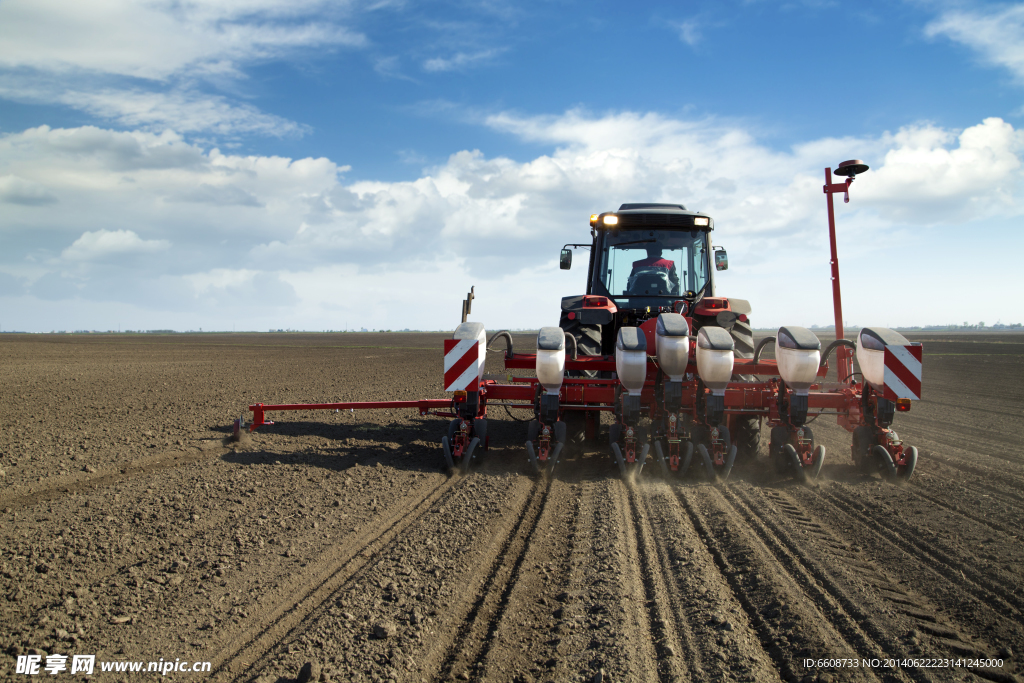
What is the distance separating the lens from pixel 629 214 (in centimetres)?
741

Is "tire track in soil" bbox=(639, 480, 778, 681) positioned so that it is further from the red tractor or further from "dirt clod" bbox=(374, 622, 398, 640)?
the red tractor

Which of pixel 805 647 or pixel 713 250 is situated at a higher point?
pixel 713 250

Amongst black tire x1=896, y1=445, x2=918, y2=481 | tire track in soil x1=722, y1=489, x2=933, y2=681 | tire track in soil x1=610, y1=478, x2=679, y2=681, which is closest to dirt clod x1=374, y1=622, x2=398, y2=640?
tire track in soil x1=610, y1=478, x2=679, y2=681

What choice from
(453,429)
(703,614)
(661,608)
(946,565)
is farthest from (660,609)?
(453,429)

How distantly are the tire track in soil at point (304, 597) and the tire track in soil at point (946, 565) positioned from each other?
11.1 feet

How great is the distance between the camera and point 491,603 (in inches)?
118

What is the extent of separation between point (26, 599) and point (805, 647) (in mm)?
4045

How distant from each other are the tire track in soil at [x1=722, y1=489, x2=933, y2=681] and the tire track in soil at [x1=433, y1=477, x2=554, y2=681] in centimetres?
162

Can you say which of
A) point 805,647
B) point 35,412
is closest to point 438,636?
point 805,647

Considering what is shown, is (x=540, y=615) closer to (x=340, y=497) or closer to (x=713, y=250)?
(x=340, y=497)

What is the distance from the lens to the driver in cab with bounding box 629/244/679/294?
7.45 metres

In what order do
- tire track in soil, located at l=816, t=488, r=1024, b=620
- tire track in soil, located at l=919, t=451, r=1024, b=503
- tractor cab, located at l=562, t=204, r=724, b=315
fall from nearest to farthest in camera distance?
1. tire track in soil, located at l=816, t=488, r=1024, b=620
2. tire track in soil, located at l=919, t=451, r=1024, b=503
3. tractor cab, located at l=562, t=204, r=724, b=315

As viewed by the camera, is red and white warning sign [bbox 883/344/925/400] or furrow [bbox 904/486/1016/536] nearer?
furrow [bbox 904/486/1016/536]

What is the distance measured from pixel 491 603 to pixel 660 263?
5547mm
